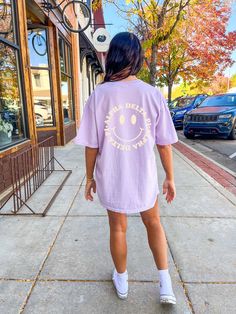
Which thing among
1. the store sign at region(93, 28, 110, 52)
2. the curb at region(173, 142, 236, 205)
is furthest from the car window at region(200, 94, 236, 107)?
the store sign at region(93, 28, 110, 52)

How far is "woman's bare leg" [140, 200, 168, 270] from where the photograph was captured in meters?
1.91

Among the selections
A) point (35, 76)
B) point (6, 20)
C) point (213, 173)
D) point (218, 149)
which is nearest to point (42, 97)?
point (35, 76)

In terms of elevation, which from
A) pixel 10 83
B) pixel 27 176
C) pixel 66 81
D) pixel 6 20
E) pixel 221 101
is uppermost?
pixel 6 20

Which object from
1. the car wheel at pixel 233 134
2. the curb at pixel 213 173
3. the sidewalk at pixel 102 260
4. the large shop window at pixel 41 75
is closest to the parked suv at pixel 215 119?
the car wheel at pixel 233 134

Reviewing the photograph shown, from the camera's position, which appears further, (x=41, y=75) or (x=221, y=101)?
(x=221, y=101)

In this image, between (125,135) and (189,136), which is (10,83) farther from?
(189,136)

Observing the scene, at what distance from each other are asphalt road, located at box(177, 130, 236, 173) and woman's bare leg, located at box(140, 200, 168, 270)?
452cm

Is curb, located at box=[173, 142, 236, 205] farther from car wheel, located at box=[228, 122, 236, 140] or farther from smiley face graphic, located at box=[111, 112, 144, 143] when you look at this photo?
car wheel, located at box=[228, 122, 236, 140]

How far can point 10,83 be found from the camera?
16.2ft

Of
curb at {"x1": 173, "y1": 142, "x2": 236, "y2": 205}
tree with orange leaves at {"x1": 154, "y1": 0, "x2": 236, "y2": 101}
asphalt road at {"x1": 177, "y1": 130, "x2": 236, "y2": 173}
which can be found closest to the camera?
curb at {"x1": 173, "y1": 142, "x2": 236, "y2": 205}

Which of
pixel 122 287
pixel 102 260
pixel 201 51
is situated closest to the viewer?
pixel 122 287

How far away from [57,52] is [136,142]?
698cm

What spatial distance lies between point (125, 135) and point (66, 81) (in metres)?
8.21

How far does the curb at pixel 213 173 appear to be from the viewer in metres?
4.34
